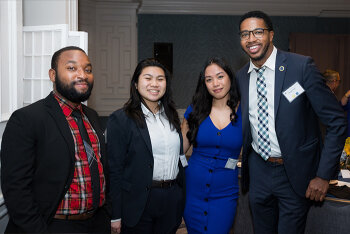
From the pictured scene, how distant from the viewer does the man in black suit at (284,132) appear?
1767 mm

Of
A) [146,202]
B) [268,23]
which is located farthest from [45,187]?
[268,23]

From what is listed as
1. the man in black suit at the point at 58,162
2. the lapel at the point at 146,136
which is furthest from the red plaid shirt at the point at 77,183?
the lapel at the point at 146,136

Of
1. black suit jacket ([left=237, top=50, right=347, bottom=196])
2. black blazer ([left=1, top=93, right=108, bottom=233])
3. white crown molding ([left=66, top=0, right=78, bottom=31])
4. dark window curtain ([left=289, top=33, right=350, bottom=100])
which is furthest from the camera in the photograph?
dark window curtain ([left=289, top=33, right=350, bottom=100])

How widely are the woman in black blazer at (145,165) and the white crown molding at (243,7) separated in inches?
181

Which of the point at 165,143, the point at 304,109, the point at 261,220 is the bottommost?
the point at 261,220

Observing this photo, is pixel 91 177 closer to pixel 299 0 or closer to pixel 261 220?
pixel 261 220

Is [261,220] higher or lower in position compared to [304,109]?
lower

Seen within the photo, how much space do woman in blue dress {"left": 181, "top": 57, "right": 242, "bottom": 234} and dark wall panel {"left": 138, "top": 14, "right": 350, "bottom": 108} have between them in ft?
14.2

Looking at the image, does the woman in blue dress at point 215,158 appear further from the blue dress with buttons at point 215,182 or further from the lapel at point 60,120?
the lapel at point 60,120

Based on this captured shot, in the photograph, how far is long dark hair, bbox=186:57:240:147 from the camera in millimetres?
2176

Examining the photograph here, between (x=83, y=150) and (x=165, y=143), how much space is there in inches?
20.5

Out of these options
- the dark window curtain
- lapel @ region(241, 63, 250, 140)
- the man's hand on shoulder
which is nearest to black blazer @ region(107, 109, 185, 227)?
lapel @ region(241, 63, 250, 140)

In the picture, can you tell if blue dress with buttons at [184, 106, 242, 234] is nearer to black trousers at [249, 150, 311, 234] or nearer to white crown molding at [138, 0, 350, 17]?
black trousers at [249, 150, 311, 234]

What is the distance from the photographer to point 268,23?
195 cm
